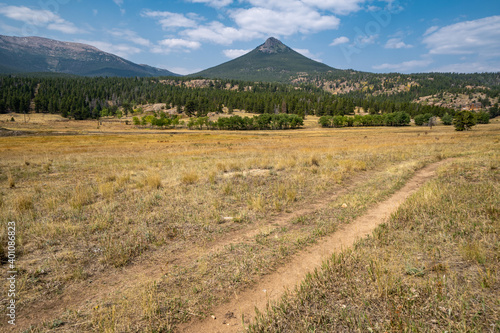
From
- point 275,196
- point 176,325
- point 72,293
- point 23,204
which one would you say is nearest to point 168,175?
point 23,204

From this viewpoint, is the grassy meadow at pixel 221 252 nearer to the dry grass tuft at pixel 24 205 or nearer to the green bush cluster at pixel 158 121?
the dry grass tuft at pixel 24 205

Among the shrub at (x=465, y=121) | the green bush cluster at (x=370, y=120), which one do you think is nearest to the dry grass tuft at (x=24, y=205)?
the shrub at (x=465, y=121)

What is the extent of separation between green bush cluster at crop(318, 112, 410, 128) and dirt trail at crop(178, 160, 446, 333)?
136 meters

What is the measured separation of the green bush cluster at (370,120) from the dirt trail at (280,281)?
446ft

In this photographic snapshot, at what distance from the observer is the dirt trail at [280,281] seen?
174 inches

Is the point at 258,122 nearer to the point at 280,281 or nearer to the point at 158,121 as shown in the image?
the point at 158,121

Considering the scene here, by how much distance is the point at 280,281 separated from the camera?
555cm

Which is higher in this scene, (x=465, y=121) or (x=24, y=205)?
(x=465, y=121)

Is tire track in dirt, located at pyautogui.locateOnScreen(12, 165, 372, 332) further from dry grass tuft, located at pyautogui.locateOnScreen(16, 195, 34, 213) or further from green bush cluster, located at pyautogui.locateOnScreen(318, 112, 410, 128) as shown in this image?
green bush cluster, located at pyautogui.locateOnScreen(318, 112, 410, 128)

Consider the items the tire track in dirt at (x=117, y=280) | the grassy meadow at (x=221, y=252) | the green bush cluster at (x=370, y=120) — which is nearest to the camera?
the grassy meadow at (x=221, y=252)

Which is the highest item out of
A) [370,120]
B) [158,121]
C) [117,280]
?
[370,120]

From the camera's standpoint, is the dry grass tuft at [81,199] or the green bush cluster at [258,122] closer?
the dry grass tuft at [81,199]

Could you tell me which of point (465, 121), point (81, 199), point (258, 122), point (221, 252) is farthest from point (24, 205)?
point (258, 122)

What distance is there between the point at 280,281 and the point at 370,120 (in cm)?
15811
